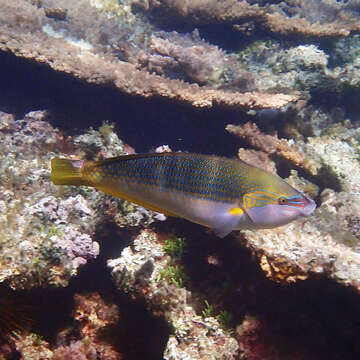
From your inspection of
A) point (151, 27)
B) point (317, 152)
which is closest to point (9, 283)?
point (317, 152)

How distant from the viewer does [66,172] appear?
204 centimetres

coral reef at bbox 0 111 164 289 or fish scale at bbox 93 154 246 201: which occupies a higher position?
fish scale at bbox 93 154 246 201

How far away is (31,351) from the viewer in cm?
418

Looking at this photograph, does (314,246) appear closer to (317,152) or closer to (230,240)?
(230,240)

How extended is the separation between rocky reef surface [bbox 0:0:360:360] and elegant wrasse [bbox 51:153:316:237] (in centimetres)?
185

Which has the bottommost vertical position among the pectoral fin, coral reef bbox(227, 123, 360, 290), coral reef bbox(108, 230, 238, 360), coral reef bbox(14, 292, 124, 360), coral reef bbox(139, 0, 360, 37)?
coral reef bbox(14, 292, 124, 360)

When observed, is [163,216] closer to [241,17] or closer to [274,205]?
[274,205]

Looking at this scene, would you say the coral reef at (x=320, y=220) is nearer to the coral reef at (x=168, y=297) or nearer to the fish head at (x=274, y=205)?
the coral reef at (x=168, y=297)

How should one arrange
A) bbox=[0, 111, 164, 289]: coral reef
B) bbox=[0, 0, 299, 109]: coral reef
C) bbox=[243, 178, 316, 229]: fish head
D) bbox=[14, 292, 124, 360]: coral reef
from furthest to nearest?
bbox=[0, 0, 299, 109]: coral reef
bbox=[14, 292, 124, 360]: coral reef
bbox=[0, 111, 164, 289]: coral reef
bbox=[243, 178, 316, 229]: fish head

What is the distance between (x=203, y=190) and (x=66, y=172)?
3.17 feet

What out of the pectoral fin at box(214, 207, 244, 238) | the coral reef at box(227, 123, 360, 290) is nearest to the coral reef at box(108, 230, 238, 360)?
the coral reef at box(227, 123, 360, 290)

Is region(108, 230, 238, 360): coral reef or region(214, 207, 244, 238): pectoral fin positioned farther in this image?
region(108, 230, 238, 360): coral reef

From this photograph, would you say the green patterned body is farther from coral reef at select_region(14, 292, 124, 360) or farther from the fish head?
coral reef at select_region(14, 292, 124, 360)

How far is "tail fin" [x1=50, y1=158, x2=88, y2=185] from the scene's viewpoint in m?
2.01
